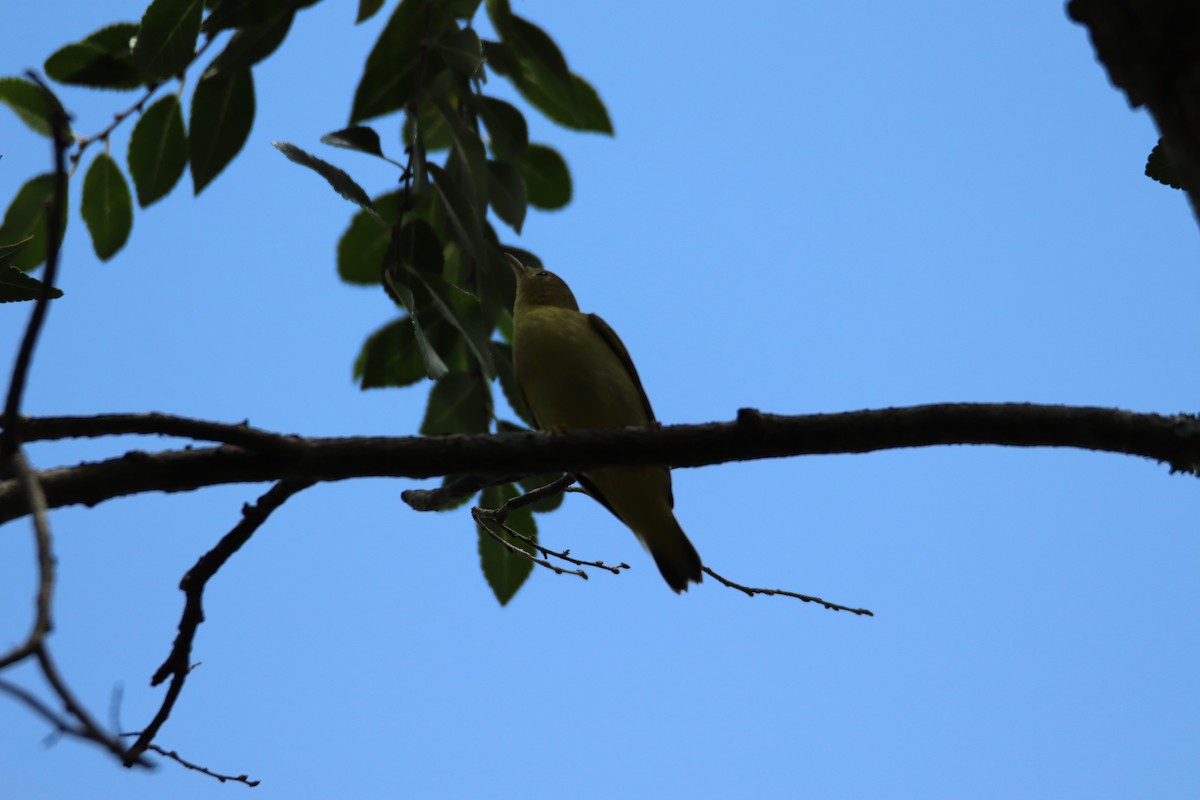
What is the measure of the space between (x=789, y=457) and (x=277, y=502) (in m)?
1.18

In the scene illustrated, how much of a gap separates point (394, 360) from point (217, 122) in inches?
36.8

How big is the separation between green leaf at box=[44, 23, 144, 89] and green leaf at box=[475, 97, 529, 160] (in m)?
1.16

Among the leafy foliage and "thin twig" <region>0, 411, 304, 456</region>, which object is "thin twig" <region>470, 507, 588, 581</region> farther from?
"thin twig" <region>0, 411, 304, 456</region>

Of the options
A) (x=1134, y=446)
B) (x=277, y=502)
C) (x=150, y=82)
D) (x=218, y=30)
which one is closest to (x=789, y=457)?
(x=1134, y=446)

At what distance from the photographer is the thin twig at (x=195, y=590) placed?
91.3 inches

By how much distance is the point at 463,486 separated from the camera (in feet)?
7.57

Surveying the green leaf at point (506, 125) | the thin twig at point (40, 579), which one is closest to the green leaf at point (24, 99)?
the green leaf at point (506, 125)

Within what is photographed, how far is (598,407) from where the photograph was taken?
13.1 feet

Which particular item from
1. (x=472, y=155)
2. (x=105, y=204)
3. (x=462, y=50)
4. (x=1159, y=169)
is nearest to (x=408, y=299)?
(x=472, y=155)

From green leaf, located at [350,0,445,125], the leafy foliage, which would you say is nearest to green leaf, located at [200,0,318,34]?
the leafy foliage

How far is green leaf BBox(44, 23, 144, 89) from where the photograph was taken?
333 cm

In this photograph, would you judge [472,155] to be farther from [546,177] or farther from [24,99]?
[24,99]

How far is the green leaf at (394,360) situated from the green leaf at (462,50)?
2.78ft

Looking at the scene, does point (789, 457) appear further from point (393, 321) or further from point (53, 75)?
point (53, 75)
